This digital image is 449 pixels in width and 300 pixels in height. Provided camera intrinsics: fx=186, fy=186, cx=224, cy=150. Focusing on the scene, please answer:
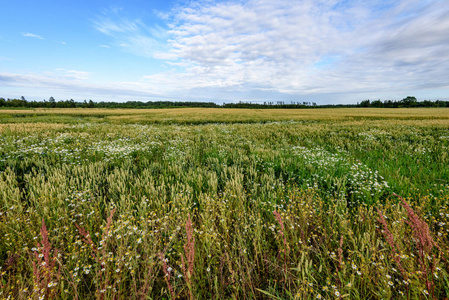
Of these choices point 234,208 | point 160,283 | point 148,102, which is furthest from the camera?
point 148,102

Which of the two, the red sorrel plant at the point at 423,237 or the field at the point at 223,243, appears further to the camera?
the field at the point at 223,243

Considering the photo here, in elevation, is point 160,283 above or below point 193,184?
below

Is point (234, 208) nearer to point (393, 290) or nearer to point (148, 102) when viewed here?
point (393, 290)

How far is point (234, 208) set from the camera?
337 centimetres

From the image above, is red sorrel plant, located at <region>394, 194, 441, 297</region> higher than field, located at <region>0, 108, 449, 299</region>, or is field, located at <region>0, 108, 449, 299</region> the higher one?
red sorrel plant, located at <region>394, 194, 441, 297</region>

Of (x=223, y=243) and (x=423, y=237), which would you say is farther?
(x=223, y=243)

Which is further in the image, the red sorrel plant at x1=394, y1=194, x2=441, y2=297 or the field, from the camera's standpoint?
the field

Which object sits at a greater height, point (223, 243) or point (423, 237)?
point (423, 237)

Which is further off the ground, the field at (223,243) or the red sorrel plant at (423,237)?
the red sorrel plant at (423,237)

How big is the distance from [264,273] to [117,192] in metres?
3.17

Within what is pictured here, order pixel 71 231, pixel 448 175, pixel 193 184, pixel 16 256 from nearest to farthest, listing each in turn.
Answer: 1. pixel 16 256
2. pixel 71 231
3. pixel 193 184
4. pixel 448 175

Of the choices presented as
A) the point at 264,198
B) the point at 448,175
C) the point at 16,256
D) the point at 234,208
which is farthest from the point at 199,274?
the point at 448,175

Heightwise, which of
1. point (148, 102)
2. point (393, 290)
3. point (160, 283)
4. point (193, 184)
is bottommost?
point (160, 283)

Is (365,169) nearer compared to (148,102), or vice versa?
(365,169)
